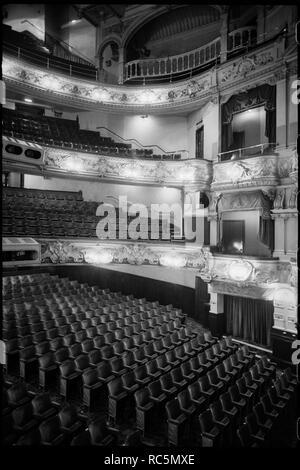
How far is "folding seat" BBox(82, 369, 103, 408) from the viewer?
405cm

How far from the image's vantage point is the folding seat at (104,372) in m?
4.26

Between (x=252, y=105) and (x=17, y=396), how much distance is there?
23.8ft

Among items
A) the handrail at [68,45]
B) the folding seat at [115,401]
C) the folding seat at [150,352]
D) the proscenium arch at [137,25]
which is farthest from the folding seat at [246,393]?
the handrail at [68,45]

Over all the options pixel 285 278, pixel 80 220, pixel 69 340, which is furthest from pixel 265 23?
pixel 69 340

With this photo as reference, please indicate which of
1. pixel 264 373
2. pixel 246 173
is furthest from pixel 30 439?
pixel 246 173

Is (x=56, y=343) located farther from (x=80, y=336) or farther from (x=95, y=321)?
(x=95, y=321)

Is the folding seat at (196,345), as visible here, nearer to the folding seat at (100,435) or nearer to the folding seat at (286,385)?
the folding seat at (286,385)

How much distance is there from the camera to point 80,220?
8570 mm

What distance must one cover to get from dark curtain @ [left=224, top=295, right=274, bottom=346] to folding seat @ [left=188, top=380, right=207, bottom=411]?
3.66 meters

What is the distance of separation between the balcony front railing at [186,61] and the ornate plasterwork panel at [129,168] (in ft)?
9.11

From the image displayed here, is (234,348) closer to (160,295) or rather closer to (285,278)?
(285,278)

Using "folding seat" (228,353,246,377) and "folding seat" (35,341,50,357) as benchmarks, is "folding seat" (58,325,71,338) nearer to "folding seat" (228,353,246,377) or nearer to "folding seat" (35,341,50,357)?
"folding seat" (35,341,50,357)

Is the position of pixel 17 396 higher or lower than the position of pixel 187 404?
higher

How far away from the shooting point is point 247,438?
3.32 metres
